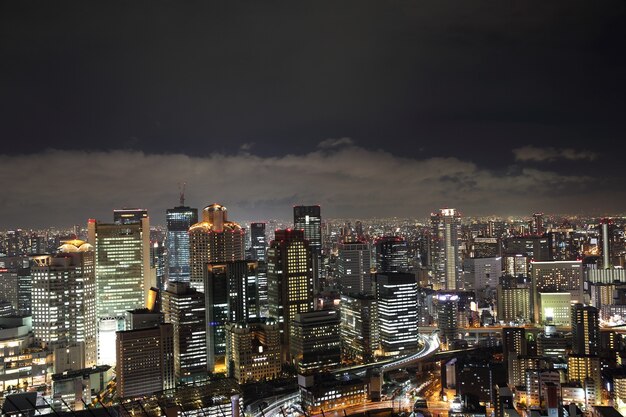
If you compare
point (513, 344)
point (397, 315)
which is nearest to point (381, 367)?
point (397, 315)

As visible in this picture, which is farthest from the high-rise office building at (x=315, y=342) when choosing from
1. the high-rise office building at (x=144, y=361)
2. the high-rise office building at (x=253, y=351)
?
the high-rise office building at (x=144, y=361)

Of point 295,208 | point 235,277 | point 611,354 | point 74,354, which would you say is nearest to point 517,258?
point 295,208

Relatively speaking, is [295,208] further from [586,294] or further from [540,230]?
[586,294]

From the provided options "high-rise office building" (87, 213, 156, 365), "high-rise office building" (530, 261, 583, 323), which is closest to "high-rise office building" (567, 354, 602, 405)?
"high-rise office building" (530, 261, 583, 323)

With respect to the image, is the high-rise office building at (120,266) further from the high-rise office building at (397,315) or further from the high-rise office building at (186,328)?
the high-rise office building at (397,315)

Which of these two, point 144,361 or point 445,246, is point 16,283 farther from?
point 445,246

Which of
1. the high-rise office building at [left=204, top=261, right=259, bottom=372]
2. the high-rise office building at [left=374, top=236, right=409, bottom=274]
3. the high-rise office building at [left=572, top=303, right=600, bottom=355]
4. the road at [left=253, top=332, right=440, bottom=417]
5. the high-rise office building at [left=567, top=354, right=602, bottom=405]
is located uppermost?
the high-rise office building at [left=374, top=236, right=409, bottom=274]

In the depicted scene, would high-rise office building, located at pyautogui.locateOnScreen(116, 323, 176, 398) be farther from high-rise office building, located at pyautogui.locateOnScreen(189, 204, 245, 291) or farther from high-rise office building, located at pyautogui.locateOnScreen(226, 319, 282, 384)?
high-rise office building, located at pyautogui.locateOnScreen(189, 204, 245, 291)
